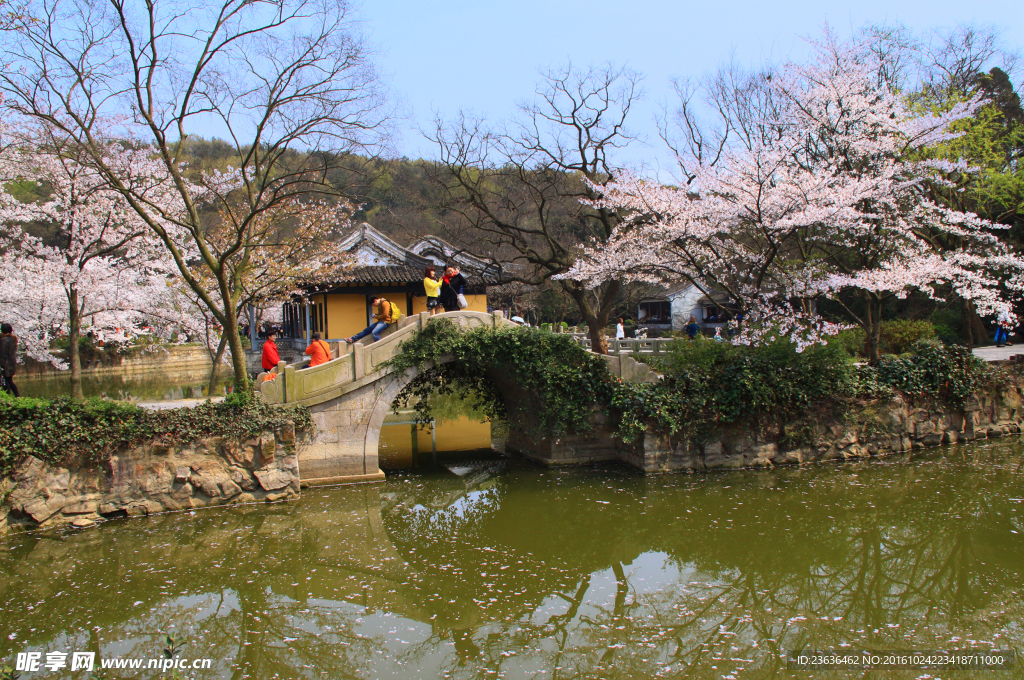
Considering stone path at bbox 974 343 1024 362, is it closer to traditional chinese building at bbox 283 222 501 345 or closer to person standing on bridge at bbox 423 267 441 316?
person standing on bridge at bbox 423 267 441 316

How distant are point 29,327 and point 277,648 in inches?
644

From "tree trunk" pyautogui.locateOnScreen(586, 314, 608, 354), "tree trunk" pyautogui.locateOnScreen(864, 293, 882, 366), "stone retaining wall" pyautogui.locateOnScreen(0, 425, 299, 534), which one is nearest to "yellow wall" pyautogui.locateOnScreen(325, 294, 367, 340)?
"tree trunk" pyautogui.locateOnScreen(586, 314, 608, 354)

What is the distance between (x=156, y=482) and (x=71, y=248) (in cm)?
859

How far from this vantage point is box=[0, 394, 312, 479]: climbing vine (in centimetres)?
945

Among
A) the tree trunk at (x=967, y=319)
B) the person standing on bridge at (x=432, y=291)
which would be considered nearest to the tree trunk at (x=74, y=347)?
the person standing on bridge at (x=432, y=291)

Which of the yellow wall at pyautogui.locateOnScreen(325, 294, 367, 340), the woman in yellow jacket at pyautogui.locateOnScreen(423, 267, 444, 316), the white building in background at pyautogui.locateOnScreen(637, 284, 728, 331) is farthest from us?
the white building in background at pyautogui.locateOnScreen(637, 284, 728, 331)

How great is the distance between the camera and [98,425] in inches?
388

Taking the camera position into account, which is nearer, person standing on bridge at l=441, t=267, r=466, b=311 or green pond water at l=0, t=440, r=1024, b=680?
green pond water at l=0, t=440, r=1024, b=680

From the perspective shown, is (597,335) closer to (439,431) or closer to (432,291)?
(439,431)

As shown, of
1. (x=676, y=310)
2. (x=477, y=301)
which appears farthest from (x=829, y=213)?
→ (x=676, y=310)

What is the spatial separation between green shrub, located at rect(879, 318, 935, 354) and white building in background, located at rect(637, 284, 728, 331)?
2297cm

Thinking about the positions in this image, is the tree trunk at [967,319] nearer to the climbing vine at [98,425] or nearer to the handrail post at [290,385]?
the handrail post at [290,385]

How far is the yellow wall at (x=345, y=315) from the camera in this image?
27266mm

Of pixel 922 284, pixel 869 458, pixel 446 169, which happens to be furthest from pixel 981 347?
pixel 446 169
